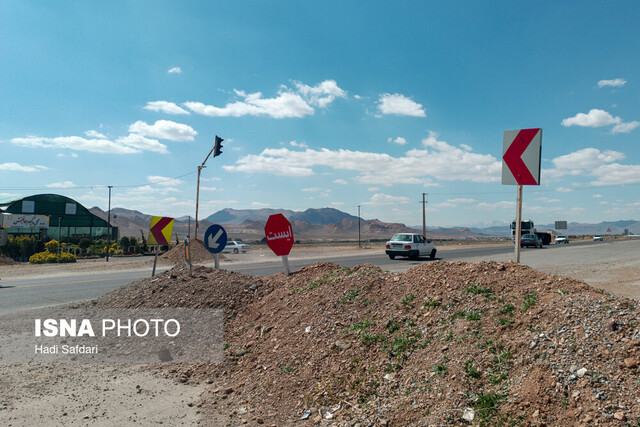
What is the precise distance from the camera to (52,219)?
2111 inches

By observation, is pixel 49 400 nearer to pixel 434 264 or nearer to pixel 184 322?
pixel 184 322

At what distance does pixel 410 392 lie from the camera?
155 inches

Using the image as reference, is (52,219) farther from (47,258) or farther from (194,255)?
(194,255)

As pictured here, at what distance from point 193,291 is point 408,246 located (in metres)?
20.9

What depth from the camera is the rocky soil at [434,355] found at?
136 inches

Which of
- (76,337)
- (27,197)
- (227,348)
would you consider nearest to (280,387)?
(227,348)

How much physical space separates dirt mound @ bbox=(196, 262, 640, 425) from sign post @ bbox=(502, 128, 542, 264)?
1.26 m

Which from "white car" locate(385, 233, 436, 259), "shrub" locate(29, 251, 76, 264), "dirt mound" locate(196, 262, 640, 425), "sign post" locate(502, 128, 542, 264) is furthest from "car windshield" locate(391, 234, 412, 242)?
"shrub" locate(29, 251, 76, 264)

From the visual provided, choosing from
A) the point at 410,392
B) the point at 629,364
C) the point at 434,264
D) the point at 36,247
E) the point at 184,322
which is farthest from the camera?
the point at 36,247

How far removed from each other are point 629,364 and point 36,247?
1814 inches

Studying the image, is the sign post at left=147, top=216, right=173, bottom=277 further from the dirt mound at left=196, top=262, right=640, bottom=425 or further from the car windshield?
the car windshield

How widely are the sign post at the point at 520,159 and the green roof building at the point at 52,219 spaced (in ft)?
166

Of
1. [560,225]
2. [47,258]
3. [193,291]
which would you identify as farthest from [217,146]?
[560,225]

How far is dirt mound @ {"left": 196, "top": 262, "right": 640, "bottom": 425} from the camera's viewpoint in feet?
11.3
